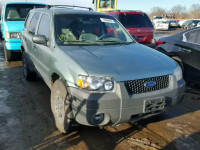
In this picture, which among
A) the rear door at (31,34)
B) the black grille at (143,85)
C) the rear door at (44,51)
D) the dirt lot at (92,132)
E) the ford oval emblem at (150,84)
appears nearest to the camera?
the black grille at (143,85)

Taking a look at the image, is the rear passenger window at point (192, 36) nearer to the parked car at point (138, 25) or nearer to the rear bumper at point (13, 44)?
the parked car at point (138, 25)

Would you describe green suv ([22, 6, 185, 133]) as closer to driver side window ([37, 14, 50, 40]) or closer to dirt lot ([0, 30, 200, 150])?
driver side window ([37, 14, 50, 40])

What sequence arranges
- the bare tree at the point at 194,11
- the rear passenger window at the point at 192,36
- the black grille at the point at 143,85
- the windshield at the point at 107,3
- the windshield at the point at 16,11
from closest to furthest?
the black grille at the point at 143,85
the rear passenger window at the point at 192,36
the windshield at the point at 16,11
the windshield at the point at 107,3
the bare tree at the point at 194,11

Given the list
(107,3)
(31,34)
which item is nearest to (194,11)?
(107,3)

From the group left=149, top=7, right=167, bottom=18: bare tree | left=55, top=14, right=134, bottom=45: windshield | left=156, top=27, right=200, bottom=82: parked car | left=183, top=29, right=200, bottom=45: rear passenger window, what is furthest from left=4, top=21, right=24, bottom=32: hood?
left=149, top=7, right=167, bottom=18: bare tree

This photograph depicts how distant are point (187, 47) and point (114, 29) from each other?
180 centimetres

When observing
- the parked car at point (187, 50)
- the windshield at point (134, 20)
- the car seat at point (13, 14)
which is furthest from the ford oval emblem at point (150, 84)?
the car seat at point (13, 14)

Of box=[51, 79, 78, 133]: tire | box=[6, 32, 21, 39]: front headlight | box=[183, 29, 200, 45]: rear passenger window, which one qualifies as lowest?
box=[51, 79, 78, 133]: tire

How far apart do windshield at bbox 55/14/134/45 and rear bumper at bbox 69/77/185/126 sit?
1.28 m

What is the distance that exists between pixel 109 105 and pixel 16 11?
6960 mm

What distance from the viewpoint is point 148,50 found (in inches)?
159

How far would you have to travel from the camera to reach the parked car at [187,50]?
5191 millimetres

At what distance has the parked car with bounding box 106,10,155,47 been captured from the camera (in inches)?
345

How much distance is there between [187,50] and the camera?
5.34m
